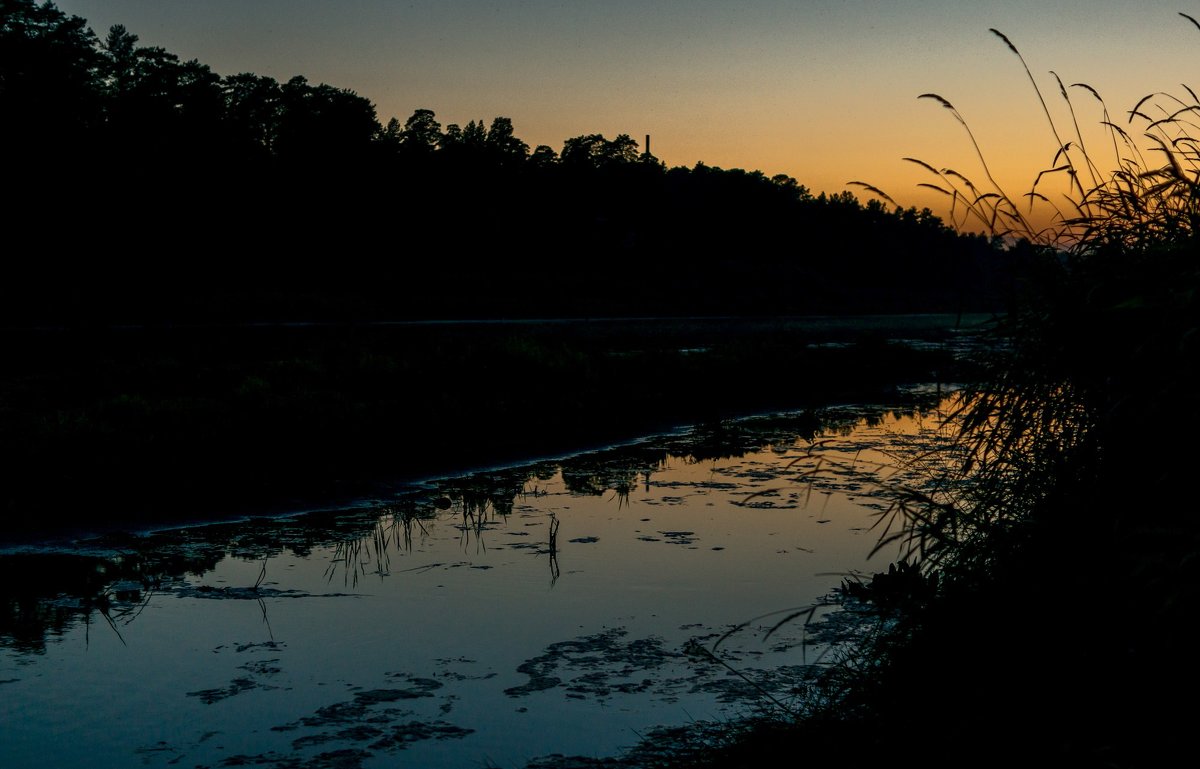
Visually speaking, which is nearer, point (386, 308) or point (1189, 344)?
point (1189, 344)

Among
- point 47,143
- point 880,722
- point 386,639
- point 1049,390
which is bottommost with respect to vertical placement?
point 386,639

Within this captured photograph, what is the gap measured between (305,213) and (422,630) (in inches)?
2850

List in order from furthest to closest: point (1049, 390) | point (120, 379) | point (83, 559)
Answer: point (120, 379), point (83, 559), point (1049, 390)

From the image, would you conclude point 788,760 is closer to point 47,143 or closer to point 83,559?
point 83,559

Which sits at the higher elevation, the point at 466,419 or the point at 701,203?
the point at 701,203

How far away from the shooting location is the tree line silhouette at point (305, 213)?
60688 mm

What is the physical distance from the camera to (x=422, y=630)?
7531mm

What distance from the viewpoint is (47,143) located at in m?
63.8

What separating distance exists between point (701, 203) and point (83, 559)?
113 metres

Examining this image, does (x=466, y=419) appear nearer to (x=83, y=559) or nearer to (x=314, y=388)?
(x=314, y=388)

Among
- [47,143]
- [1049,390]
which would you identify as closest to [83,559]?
[1049,390]

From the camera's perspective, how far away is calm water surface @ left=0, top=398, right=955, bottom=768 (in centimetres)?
577

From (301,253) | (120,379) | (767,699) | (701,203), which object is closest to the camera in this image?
(767,699)

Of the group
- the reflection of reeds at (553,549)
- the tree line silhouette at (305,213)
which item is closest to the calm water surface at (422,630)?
the reflection of reeds at (553,549)
